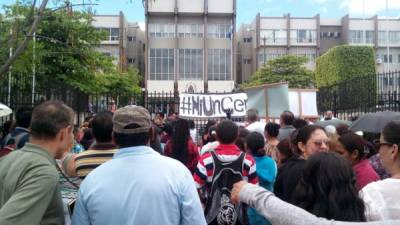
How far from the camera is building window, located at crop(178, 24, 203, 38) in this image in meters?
55.5

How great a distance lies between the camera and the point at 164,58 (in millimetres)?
55719

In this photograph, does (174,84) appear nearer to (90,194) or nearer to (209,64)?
(209,64)

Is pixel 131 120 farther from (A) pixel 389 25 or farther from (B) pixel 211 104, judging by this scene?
(A) pixel 389 25

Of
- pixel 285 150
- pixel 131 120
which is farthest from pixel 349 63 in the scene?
pixel 131 120

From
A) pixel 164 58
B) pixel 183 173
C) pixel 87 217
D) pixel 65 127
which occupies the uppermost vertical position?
pixel 164 58

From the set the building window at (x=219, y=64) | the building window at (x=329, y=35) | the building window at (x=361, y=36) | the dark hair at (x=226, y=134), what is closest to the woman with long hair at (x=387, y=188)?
the dark hair at (x=226, y=134)

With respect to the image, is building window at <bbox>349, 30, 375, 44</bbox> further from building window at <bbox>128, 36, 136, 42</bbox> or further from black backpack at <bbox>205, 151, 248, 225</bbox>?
black backpack at <bbox>205, 151, 248, 225</bbox>

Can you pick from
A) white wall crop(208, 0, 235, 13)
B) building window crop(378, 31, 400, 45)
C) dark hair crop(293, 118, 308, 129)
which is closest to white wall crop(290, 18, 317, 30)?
building window crop(378, 31, 400, 45)

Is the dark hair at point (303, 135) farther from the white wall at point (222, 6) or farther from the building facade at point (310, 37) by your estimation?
the building facade at point (310, 37)

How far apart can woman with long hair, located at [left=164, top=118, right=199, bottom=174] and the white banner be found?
16.3 feet

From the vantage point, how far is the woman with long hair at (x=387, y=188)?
2516 mm

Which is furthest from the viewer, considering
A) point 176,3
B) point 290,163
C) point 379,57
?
point 379,57

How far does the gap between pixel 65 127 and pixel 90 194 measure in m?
0.39

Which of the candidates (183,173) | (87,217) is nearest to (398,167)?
(183,173)
